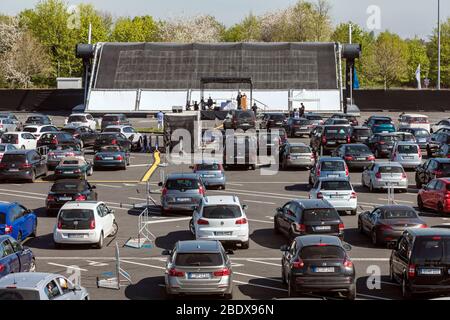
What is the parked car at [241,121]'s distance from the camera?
60000 millimetres

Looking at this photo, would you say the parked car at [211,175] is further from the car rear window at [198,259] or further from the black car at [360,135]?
the car rear window at [198,259]

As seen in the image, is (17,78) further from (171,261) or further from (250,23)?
(171,261)

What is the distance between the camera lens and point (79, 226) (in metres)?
27.5

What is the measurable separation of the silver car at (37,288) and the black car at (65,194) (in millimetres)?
14861

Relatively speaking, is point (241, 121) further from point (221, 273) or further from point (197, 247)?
point (221, 273)

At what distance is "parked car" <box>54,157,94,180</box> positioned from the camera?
41844 millimetres

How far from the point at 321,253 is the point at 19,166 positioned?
2456 cm

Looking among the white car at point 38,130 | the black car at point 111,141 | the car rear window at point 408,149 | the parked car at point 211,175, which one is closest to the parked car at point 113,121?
the white car at point 38,130

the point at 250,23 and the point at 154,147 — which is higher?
the point at 250,23

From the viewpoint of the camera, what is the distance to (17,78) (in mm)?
121938

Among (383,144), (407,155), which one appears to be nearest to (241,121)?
(383,144)

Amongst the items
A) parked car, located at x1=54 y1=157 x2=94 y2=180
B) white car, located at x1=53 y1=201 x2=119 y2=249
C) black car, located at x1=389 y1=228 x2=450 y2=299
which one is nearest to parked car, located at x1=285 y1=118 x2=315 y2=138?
parked car, located at x1=54 y1=157 x2=94 y2=180

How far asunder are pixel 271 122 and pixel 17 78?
63.9 metres
